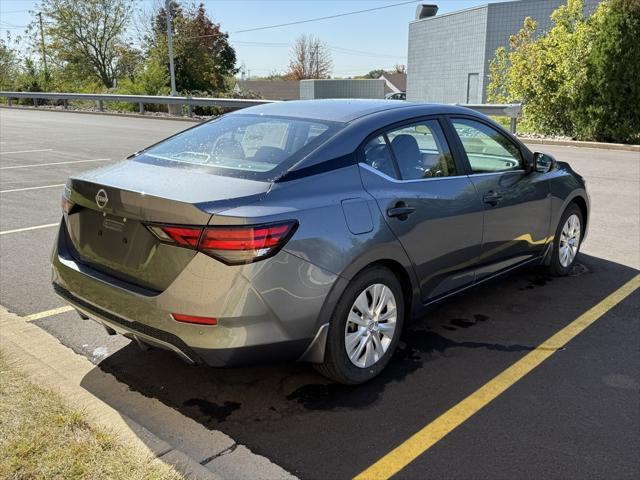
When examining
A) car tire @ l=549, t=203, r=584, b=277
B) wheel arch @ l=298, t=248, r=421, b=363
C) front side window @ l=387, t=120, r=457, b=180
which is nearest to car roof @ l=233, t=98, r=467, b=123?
front side window @ l=387, t=120, r=457, b=180

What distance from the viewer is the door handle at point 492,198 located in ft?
14.2

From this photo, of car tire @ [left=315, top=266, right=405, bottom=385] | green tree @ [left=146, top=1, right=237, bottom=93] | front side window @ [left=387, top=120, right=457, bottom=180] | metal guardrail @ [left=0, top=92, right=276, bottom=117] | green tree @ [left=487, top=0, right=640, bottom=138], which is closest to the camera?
car tire @ [left=315, top=266, right=405, bottom=385]

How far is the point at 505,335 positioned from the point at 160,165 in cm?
258

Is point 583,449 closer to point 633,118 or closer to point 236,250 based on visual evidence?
point 236,250

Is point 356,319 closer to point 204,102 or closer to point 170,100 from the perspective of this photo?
point 204,102

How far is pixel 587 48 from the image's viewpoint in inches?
Answer: 677

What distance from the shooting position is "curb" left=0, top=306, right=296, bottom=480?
285 centimetres

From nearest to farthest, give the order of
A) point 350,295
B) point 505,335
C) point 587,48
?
point 350,295 < point 505,335 < point 587,48

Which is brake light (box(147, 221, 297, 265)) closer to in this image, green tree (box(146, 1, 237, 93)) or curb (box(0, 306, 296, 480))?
curb (box(0, 306, 296, 480))

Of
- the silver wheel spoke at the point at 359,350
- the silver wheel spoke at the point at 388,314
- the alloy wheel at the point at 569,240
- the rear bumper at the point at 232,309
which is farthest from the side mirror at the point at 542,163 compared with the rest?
the rear bumper at the point at 232,309

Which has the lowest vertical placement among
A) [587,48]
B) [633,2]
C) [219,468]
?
[219,468]

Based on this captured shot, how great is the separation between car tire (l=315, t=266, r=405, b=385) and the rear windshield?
0.79 m

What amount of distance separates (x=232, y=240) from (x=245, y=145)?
112 centimetres

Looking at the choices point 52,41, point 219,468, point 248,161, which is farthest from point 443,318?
point 52,41
